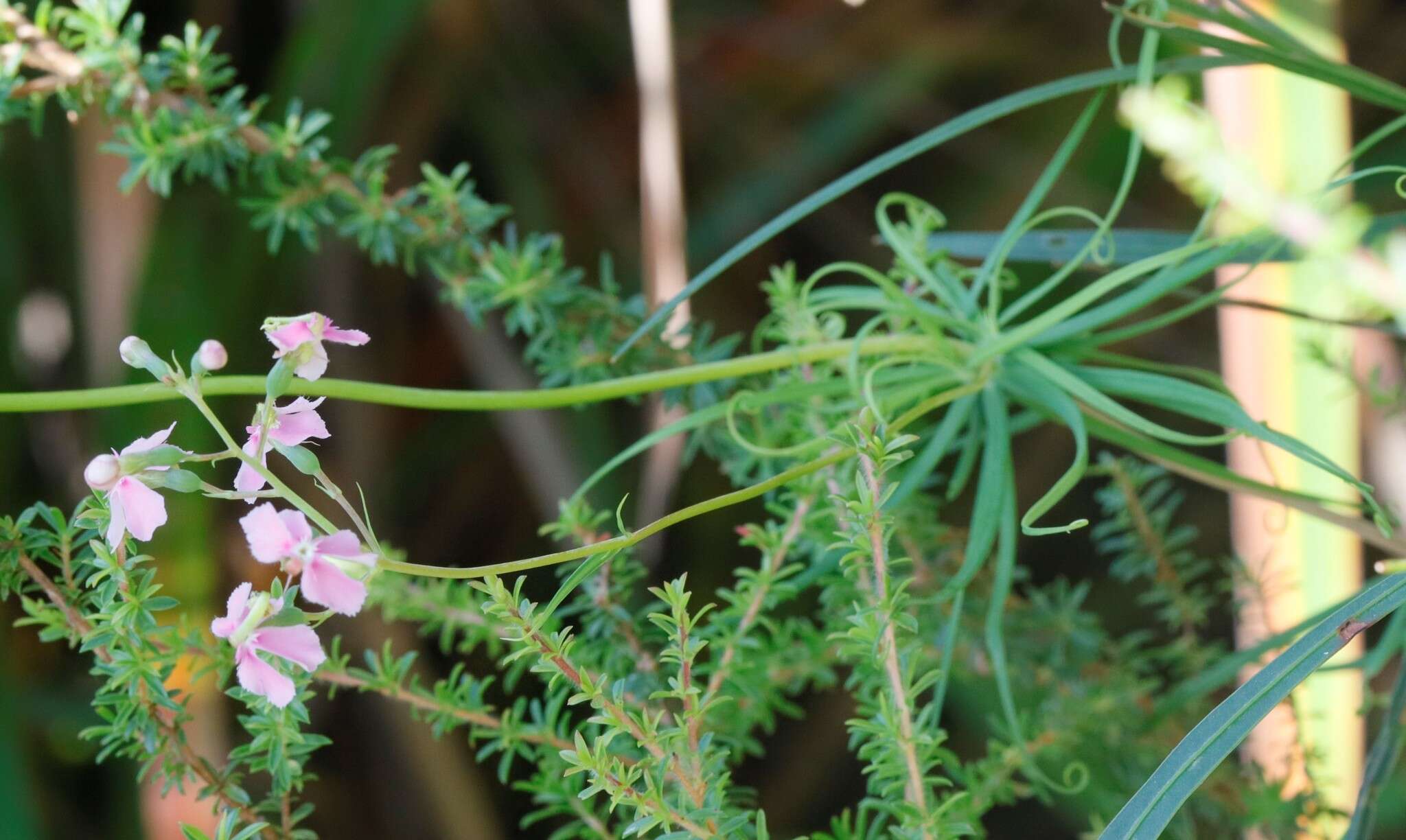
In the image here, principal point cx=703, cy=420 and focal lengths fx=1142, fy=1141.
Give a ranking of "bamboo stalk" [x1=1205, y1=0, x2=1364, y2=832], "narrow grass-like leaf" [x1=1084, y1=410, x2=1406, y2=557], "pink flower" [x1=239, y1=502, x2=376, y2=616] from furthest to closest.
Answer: "bamboo stalk" [x1=1205, y1=0, x2=1364, y2=832]
"narrow grass-like leaf" [x1=1084, y1=410, x2=1406, y2=557]
"pink flower" [x1=239, y1=502, x2=376, y2=616]

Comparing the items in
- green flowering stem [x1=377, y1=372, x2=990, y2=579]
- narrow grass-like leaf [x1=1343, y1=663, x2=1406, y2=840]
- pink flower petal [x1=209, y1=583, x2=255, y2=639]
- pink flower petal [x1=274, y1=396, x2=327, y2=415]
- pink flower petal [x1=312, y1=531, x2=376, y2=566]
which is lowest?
narrow grass-like leaf [x1=1343, y1=663, x2=1406, y2=840]

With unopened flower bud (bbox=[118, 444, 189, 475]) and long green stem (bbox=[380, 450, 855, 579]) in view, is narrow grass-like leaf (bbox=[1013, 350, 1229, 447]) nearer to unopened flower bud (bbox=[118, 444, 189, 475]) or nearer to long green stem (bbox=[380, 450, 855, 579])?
long green stem (bbox=[380, 450, 855, 579])

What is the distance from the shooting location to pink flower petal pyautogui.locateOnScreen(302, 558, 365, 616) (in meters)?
0.18

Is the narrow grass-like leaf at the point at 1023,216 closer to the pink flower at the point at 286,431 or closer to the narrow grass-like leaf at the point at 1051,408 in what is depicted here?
the narrow grass-like leaf at the point at 1051,408

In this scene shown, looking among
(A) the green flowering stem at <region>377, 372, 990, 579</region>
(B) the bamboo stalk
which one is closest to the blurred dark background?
(B) the bamboo stalk

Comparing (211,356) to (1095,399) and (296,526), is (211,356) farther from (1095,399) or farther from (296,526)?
(1095,399)

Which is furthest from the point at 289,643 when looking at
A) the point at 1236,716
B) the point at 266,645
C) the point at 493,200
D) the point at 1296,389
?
the point at 493,200

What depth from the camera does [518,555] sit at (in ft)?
2.71

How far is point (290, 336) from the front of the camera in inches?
8.8

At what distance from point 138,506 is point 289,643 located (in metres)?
0.04

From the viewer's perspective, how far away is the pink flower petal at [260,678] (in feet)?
0.62

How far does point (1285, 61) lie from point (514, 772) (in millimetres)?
499

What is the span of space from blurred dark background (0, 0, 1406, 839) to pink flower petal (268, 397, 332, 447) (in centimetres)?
36

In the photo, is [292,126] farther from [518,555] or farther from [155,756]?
[518,555]
